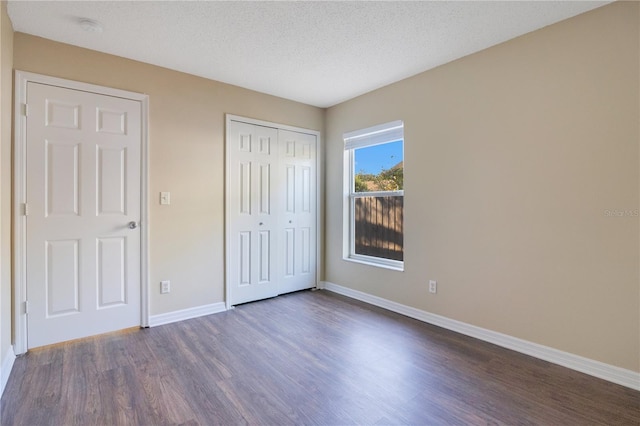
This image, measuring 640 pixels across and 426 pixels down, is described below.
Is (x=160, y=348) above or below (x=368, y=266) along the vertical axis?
below

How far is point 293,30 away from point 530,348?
3026mm

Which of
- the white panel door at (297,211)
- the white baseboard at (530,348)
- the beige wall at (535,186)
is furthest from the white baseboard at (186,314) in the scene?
the beige wall at (535,186)

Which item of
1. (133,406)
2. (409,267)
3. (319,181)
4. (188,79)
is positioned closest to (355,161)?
(319,181)

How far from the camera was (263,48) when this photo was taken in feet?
8.86

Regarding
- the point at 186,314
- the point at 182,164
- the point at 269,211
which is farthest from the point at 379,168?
the point at 186,314

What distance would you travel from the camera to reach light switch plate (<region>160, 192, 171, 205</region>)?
10.1ft

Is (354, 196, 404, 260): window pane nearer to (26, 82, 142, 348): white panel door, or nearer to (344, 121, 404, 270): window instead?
(344, 121, 404, 270): window

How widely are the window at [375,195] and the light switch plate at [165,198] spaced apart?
2106mm

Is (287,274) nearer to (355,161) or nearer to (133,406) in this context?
(355,161)

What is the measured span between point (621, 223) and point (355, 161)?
266cm

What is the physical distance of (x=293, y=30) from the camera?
2.42m

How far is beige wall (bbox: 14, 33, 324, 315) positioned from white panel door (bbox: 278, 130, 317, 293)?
0.74 meters

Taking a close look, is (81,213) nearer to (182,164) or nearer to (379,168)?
(182,164)

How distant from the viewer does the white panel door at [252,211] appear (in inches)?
141
